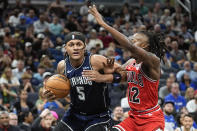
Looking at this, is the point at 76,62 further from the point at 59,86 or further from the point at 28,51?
the point at 28,51

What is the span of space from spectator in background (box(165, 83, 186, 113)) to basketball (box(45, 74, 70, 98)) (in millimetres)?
6029

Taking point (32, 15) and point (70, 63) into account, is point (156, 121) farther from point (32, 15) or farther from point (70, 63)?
point (32, 15)

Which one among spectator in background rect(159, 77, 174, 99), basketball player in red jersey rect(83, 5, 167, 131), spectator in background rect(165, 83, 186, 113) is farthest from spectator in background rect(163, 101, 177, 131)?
basketball player in red jersey rect(83, 5, 167, 131)

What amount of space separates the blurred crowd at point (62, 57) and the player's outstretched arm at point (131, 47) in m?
1.92

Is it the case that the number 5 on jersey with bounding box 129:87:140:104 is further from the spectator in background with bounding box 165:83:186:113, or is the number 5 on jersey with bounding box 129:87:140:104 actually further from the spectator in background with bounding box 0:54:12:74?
the spectator in background with bounding box 0:54:12:74

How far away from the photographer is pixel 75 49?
6.07 m

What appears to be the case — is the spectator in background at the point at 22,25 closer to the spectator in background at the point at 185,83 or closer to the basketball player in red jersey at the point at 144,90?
the spectator in background at the point at 185,83

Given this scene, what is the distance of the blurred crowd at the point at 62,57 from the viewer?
10094 millimetres

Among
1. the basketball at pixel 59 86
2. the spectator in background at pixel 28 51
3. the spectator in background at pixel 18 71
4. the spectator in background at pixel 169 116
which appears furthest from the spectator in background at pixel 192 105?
the basketball at pixel 59 86

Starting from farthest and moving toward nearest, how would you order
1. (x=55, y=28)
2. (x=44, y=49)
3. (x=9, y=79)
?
(x=55, y=28), (x=44, y=49), (x=9, y=79)

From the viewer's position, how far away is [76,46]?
611cm

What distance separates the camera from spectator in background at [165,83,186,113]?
11578mm

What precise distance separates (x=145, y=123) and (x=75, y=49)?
1493 millimetres

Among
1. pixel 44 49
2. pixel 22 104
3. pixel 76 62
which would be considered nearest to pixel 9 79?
pixel 22 104
